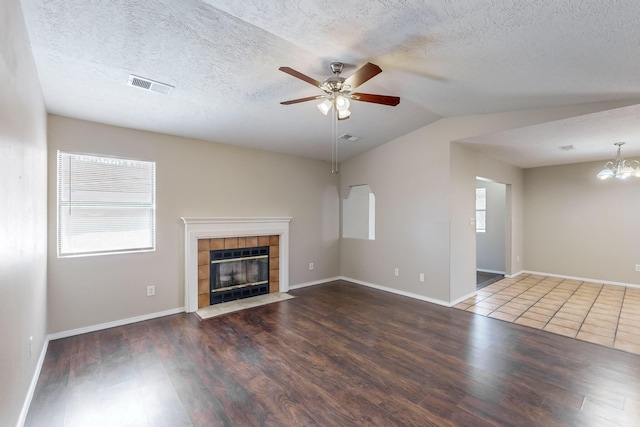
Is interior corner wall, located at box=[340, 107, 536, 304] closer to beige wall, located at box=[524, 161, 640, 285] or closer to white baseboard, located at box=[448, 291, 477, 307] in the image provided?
white baseboard, located at box=[448, 291, 477, 307]

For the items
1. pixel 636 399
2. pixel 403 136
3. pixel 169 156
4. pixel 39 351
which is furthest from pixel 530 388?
pixel 169 156

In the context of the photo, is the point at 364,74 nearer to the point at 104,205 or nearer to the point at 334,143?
the point at 334,143

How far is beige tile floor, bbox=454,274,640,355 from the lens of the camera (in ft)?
10.8

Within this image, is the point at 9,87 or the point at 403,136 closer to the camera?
the point at 9,87

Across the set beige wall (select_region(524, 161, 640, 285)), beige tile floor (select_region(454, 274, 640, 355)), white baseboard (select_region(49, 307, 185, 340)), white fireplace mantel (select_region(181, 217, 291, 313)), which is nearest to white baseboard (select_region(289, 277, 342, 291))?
white fireplace mantel (select_region(181, 217, 291, 313))

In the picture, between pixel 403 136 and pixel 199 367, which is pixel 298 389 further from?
pixel 403 136

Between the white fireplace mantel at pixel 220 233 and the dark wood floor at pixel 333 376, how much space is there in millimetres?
522

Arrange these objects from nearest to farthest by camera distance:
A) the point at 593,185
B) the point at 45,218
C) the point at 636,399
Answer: the point at 636,399
the point at 45,218
the point at 593,185

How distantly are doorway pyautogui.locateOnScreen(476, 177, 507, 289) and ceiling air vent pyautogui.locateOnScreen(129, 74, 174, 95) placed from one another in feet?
20.9

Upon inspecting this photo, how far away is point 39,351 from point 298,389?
97.3 inches

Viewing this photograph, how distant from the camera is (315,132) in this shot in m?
4.37

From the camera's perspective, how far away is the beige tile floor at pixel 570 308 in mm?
3301

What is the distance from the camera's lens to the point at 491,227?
6793 millimetres

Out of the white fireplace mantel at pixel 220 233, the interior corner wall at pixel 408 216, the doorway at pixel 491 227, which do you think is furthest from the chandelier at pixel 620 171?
the white fireplace mantel at pixel 220 233
